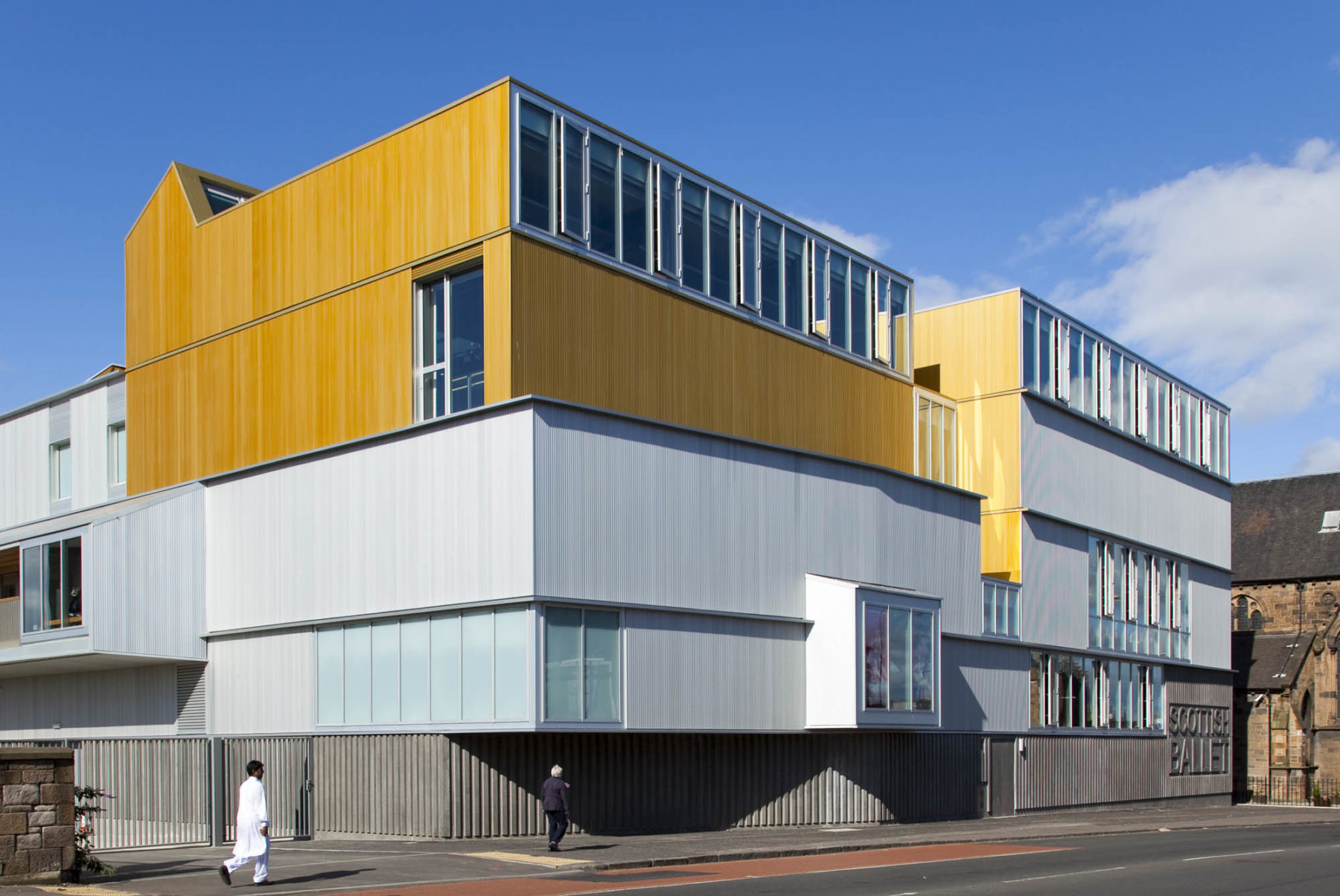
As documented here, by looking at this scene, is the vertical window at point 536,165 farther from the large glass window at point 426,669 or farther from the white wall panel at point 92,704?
the white wall panel at point 92,704

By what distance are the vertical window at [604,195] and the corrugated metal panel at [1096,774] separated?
21135 millimetres

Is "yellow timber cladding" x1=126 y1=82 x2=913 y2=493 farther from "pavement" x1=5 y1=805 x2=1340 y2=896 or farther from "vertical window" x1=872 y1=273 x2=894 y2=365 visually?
"pavement" x1=5 y1=805 x2=1340 y2=896

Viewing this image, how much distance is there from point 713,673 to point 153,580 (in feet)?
40.9

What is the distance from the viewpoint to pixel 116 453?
35281mm

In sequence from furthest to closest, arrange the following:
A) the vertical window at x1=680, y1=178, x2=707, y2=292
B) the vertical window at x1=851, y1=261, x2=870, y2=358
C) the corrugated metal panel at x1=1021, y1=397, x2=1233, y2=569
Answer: the corrugated metal panel at x1=1021, y1=397, x2=1233, y2=569
the vertical window at x1=851, y1=261, x2=870, y2=358
the vertical window at x1=680, y1=178, x2=707, y2=292

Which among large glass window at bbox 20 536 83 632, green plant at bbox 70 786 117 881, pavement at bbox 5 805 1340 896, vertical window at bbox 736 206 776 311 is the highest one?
vertical window at bbox 736 206 776 311

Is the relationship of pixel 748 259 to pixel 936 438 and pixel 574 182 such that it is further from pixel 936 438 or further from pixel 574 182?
pixel 936 438

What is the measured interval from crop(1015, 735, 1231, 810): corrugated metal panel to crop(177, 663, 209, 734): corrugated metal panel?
883 inches

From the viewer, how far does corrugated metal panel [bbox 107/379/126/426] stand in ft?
114

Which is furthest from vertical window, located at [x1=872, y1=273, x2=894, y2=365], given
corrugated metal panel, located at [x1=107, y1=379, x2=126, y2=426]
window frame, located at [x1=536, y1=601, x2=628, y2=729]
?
corrugated metal panel, located at [x1=107, y1=379, x2=126, y2=426]

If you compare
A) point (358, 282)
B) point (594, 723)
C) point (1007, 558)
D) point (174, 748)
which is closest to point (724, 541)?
point (594, 723)

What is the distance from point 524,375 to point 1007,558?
20216 millimetres

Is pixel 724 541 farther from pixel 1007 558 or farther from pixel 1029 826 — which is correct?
pixel 1007 558

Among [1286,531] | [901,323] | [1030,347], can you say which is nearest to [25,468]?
[901,323]
